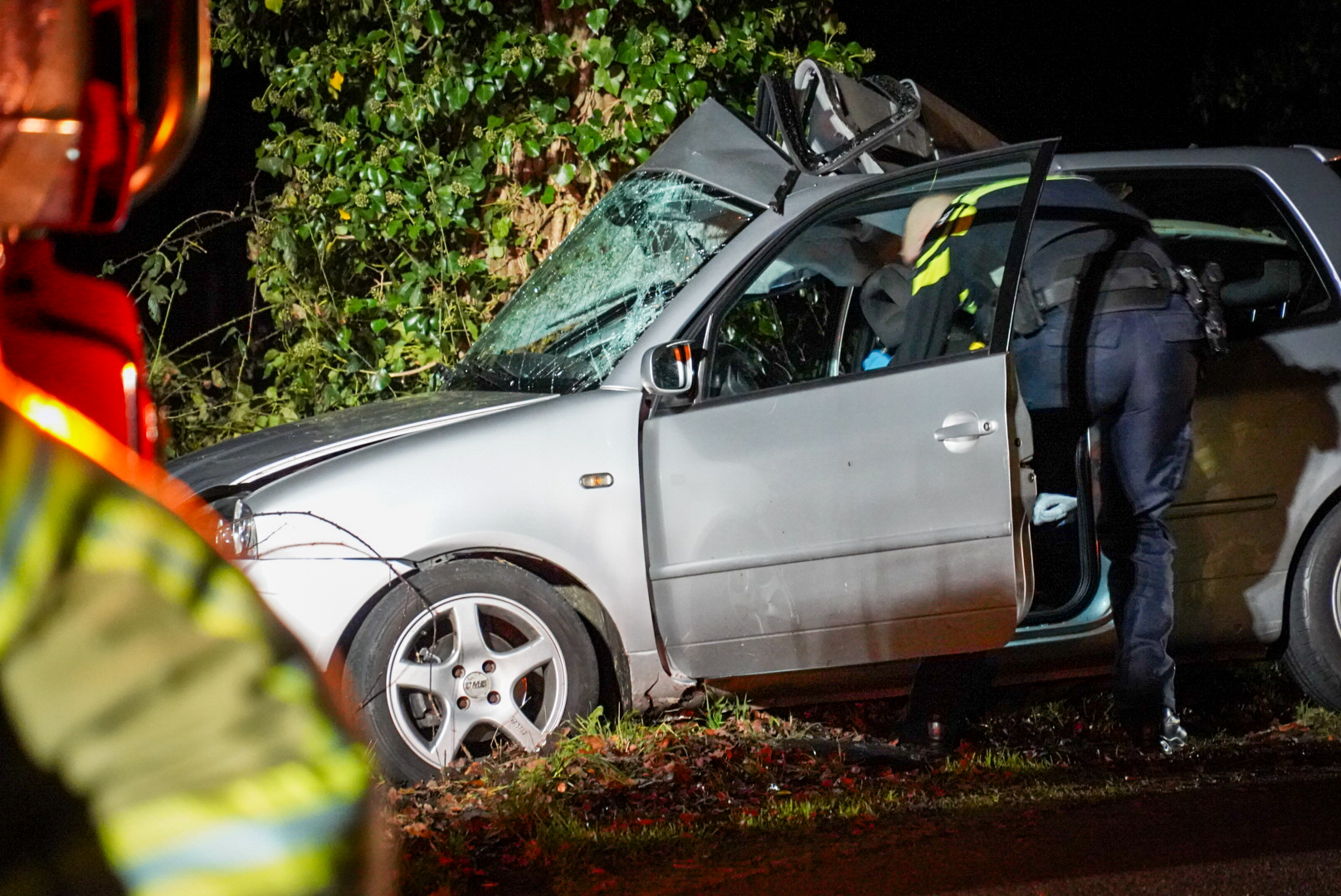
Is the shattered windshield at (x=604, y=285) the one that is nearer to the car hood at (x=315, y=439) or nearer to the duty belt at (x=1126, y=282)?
the car hood at (x=315, y=439)

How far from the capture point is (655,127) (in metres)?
6.52

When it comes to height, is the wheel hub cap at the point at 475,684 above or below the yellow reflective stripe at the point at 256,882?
below

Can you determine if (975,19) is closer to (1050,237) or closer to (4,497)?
(1050,237)

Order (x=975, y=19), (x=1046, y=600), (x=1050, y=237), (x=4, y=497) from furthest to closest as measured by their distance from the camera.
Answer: (x=975, y=19), (x=1046, y=600), (x=1050, y=237), (x=4, y=497)

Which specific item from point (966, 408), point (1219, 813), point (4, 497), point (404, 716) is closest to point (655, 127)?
point (966, 408)

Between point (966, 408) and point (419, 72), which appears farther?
point (419, 72)

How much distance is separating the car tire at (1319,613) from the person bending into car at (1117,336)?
56 centimetres

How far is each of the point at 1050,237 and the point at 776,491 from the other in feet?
4.00

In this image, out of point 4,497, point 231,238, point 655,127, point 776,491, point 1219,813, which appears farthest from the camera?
point 231,238

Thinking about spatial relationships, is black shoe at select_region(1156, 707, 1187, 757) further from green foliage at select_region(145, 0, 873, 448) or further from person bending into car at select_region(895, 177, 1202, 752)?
green foliage at select_region(145, 0, 873, 448)

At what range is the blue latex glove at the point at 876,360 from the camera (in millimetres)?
4465

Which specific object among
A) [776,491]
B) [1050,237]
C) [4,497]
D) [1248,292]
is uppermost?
[4,497]

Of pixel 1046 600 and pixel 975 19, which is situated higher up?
pixel 975 19

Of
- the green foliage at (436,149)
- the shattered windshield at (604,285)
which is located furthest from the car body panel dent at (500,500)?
the green foliage at (436,149)
